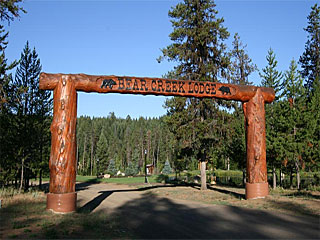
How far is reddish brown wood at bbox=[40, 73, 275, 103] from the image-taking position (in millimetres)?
10241

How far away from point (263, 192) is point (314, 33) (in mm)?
27832

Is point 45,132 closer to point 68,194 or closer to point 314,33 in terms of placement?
point 68,194

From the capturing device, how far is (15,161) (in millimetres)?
17438

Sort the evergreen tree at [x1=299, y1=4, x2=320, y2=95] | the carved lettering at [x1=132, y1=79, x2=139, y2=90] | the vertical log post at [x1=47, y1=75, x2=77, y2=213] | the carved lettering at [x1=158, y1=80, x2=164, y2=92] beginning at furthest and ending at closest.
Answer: the evergreen tree at [x1=299, y1=4, x2=320, y2=95], the carved lettering at [x1=158, y1=80, x2=164, y2=92], the carved lettering at [x1=132, y1=79, x2=139, y2=90], the vertical log post at [x1=47, y1=75, x2=77, y2=213]

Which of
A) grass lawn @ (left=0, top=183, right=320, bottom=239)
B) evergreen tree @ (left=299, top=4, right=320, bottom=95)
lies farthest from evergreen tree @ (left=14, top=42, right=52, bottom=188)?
evergreen tree @ (left=299, top=4, right=320, bottom=95)

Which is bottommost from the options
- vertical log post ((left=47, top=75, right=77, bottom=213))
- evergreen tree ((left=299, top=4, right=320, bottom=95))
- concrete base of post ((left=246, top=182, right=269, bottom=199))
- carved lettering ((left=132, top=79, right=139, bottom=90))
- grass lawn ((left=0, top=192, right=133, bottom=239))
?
grass lawn ((left=0, top=192, right=133, bottom=239))

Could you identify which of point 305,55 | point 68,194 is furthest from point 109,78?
point 305,55

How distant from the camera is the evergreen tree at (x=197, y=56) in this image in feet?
63.0

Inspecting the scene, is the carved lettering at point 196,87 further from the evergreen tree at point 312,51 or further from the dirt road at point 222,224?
the evergreen tree at point 312,51

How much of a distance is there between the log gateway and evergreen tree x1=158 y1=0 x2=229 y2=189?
22.4 feet

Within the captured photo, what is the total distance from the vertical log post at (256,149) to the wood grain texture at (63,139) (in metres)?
6.94

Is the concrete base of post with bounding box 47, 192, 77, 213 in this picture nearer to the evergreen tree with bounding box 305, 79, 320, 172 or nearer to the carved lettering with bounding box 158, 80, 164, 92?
the carved lettering with bounding box 158, 80, 164, 92

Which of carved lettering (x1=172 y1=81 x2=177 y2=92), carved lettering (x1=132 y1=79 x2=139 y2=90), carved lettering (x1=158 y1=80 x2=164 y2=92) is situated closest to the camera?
carved lettering (x1=132 y1=79 x2=139 y2=90)

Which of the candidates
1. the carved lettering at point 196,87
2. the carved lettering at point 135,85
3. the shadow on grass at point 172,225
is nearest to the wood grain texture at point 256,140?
the carved lettering at point 196,87
